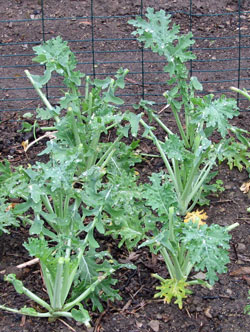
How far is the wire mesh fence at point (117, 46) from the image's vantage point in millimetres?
5410

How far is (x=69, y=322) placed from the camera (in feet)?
11.3

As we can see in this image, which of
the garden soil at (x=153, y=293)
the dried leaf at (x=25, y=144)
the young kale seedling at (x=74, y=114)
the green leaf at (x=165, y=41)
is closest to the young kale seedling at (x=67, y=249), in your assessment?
the garden soil at (x=153, y=293)

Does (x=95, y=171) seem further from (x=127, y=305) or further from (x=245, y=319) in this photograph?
(x=245, y=319)

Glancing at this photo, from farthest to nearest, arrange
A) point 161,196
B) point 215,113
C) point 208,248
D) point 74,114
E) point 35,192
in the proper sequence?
point 74,114
point 215,113
point 161,196
point 35,192
point 208,248

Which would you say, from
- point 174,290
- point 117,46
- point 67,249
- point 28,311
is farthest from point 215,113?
point 117,46

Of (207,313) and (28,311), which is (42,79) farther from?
(207,313)

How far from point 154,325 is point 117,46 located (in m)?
3.37

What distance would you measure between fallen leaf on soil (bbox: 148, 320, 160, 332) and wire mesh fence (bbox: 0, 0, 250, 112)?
230 centimetres

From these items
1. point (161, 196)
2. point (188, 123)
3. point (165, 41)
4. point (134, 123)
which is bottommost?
point (161, 196)

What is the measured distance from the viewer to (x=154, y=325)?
3426 mm

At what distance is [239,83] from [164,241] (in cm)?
261

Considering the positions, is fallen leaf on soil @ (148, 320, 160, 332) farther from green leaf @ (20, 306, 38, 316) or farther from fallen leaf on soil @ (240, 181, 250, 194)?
fallen leaf on soil @ (240, 181, 250, 194)

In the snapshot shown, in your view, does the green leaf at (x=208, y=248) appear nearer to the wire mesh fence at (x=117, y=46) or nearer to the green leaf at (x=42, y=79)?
the green leaf at (x=42, y=79)

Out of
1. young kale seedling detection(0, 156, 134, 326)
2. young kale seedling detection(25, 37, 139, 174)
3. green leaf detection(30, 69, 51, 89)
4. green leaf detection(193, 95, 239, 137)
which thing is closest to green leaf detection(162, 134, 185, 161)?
green leaf detection(193, 95, 239, 137)
